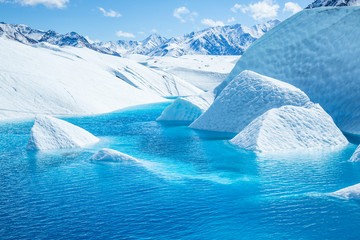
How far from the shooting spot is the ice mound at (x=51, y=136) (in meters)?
14.8

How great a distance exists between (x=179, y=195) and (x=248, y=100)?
34.9 ft

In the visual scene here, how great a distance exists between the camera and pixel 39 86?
28.9 metres

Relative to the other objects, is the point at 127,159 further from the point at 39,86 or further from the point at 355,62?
the point at 39,86

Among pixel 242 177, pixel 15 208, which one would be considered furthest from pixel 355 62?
pixel 15 208

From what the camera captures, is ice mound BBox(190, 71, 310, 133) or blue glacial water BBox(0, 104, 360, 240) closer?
blue glacial water BBox(0, 104, 360, 240)

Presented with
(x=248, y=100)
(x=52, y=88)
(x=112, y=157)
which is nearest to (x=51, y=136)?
(x=112, y=157)

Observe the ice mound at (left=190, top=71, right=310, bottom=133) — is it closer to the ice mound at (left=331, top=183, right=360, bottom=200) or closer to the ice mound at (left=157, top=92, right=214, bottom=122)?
the ice mound at (left=157, top=92, right=214, bottom=122)

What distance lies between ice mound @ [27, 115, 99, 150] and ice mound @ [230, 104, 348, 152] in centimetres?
708

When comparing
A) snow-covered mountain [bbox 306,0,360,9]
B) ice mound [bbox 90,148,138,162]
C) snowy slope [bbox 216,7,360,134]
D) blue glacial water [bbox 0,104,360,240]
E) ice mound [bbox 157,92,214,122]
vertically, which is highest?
snow-covered mountain [bbox 306,0,360,9]

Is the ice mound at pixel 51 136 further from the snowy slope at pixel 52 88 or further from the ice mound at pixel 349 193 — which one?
the snowy slope at pixel 52 88

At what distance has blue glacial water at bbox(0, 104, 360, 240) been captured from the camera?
22.8 feet

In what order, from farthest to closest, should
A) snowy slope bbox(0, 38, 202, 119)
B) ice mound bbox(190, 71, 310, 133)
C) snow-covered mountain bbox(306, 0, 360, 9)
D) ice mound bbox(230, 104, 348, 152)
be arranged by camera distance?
snow-covered mountain bbox(306, 0, 360, 9)
snowy slope bbox(0, 38, 202, 119)
ice mound bbox(190, 71, 310, 133)
ice mound bbox(230, 104, 348, 152)

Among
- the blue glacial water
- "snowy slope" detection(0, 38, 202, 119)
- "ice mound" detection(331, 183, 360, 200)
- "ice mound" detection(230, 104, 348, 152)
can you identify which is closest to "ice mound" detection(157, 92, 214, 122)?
"snowy slope" detection(0, 38, 202, 119)

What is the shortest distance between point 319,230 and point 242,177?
12.3 ft
